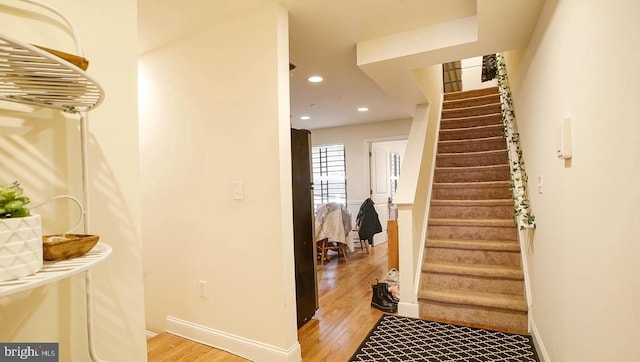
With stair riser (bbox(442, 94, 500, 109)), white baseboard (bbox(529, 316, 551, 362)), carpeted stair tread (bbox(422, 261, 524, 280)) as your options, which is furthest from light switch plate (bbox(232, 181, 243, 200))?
stair riser (bbox(442, 94, 500, 109))

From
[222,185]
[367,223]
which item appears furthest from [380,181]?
[222,185]

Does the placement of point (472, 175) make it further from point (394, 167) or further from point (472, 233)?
point (394, 167)

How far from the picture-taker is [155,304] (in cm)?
280

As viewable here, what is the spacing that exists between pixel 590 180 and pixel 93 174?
1804 millimetres

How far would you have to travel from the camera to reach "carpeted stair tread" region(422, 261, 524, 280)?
2.91 meters

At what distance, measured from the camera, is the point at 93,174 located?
1047 mm

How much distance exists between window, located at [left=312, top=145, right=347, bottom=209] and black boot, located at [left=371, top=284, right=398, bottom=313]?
370cm

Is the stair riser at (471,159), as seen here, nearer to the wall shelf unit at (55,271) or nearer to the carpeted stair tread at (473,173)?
the carpeted stair tread at (473,173)

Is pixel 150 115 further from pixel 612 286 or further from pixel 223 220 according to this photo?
pixel 612 286

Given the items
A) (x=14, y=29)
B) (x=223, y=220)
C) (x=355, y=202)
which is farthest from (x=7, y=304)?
(x=355, y=202)

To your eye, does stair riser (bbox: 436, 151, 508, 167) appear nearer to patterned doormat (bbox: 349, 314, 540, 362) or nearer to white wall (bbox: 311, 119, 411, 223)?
white wall (bbox: 311, 119, 411, 223)

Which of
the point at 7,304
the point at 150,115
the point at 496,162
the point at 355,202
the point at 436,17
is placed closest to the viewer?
the point at 7,304

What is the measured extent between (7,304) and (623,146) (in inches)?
71.1

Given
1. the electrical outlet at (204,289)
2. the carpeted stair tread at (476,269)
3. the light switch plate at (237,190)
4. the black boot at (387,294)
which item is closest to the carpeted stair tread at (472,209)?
the carpeted stair tread at (476,269)
